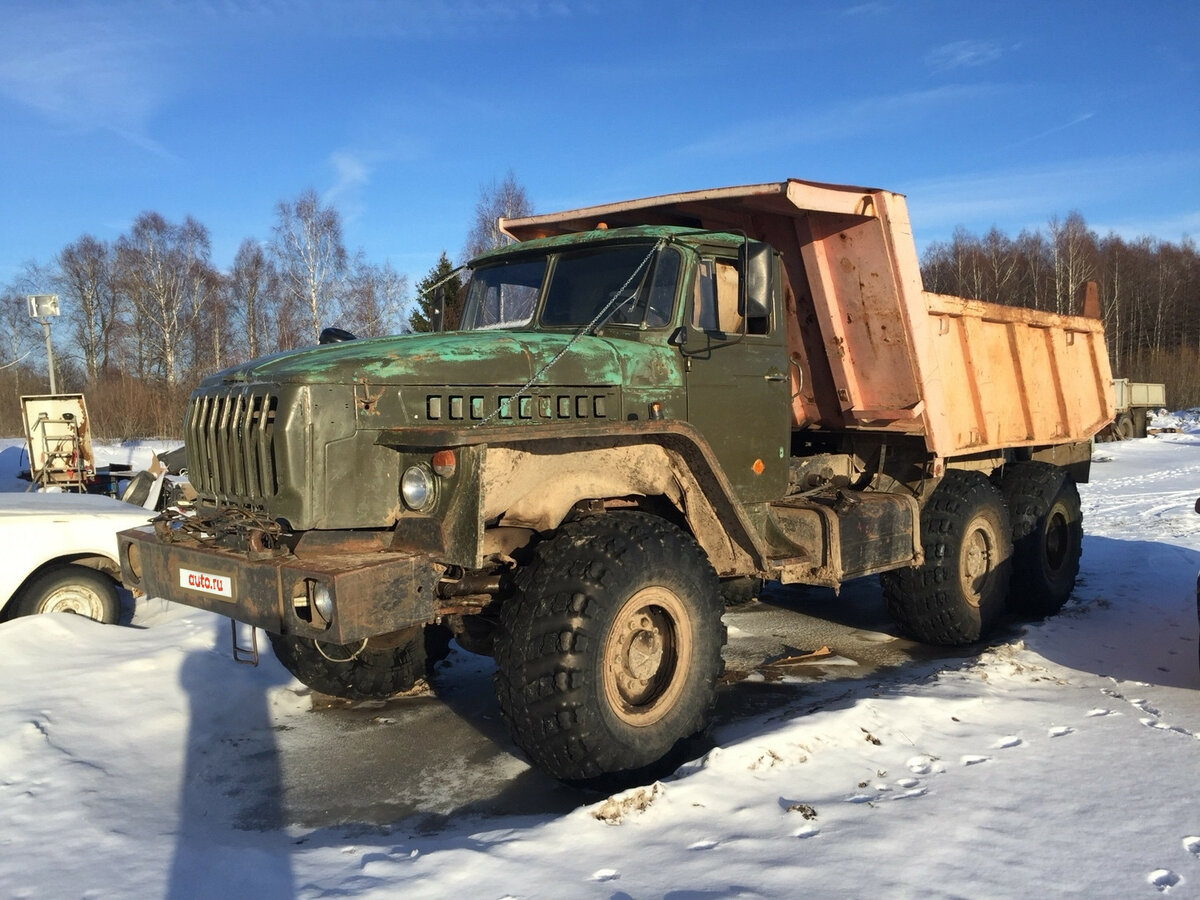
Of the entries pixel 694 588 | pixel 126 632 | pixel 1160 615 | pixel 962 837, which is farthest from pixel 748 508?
pixel 126 632

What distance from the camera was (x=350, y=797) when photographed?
421 cm

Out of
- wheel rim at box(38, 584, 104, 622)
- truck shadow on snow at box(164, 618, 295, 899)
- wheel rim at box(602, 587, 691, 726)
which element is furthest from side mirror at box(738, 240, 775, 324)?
wheel rim at box(38, 584, 104, 622)

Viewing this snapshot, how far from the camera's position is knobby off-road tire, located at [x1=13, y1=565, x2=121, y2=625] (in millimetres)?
6738

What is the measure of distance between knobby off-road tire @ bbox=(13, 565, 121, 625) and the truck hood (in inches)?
141

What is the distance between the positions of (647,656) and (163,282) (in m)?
41.0

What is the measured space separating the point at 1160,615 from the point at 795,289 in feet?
12.2

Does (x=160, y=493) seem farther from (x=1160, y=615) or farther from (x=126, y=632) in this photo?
(x=1160, y=615)

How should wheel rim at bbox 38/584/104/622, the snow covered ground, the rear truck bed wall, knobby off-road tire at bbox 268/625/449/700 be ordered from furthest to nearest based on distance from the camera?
wheel rim at bbox 38/584/104/622 < the rear truck bed wall < knobby off-road tire at bbox 268/625/449/700 < the snow covered ground

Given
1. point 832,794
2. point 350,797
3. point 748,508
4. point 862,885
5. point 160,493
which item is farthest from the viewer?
point 160,493

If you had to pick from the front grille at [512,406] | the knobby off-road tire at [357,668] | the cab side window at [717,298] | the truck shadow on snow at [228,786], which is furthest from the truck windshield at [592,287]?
the truck shadow on snow at [228,786]

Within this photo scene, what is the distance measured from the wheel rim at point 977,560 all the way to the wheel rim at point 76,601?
22.0 feet

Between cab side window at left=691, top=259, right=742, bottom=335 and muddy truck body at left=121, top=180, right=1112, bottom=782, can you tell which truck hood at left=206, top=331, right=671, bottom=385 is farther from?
cab side window at left=691, top=259, right=742, bottom=335

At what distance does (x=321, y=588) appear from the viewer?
3465mm

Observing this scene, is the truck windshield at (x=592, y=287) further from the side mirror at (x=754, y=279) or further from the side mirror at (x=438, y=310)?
the side mirror at (x=438, y=310)
